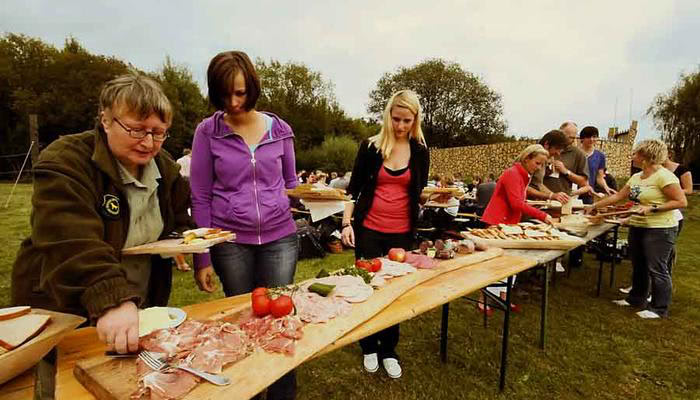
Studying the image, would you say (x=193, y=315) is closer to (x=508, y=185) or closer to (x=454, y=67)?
(x=508, y=185)

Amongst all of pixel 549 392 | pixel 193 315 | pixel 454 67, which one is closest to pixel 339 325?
pixel 193 315

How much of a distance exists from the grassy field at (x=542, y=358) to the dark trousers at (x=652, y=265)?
27 cm

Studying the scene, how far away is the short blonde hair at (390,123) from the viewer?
2648 millimetres

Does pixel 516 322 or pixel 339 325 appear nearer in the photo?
pixel 339 325

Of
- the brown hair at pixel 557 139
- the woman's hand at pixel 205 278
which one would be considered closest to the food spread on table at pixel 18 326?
the woman's hand at pixel 205 278

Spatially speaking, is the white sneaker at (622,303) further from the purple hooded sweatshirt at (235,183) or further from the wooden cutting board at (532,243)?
the purple hooded sweatshirt at (235,183)

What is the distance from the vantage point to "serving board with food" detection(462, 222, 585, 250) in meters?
3.12

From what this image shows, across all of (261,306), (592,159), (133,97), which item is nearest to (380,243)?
(261,306)

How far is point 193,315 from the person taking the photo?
5.63 feet

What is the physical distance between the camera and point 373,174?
2.83 metres

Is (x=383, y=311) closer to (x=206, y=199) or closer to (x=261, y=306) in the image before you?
(x=261, y=306)

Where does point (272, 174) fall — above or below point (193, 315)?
above

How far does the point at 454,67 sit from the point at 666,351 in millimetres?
37065

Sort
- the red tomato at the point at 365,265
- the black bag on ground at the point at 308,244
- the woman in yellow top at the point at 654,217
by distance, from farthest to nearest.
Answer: the black bag on ground at the point at 308,244 → the woman in yellow top at the point at 654,217 → the red tomato at the point at 365,265
